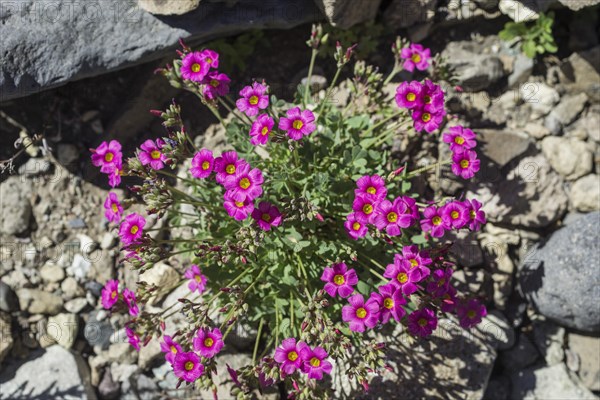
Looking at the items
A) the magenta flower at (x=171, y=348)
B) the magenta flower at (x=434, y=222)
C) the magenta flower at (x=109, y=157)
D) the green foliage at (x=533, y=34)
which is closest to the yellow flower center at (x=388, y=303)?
the magenta flower at (x=434, y=222)

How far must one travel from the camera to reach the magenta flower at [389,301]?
4.24 m

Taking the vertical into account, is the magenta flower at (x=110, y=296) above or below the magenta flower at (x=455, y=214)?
below

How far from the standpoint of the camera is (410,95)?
15.2ft

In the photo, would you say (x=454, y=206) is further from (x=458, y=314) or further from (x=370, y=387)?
(x=370, y=387)

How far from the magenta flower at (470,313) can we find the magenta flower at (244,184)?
204 cm

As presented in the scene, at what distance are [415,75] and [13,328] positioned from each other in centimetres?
467

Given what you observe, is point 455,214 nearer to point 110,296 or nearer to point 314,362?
point 314,362

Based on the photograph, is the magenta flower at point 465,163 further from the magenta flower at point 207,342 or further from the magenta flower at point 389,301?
the magenta flower at point 207,342

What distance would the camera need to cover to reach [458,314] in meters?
5.00

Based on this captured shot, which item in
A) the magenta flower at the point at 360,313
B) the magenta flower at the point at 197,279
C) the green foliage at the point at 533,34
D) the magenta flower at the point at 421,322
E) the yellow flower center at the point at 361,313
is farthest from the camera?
the green foliage at the point at 533,34

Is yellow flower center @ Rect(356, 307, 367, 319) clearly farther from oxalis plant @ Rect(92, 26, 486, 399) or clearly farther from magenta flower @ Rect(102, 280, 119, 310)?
magenta flower @ Rect(102, 280, 119, 310)

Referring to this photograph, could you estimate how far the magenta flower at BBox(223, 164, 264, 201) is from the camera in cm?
416

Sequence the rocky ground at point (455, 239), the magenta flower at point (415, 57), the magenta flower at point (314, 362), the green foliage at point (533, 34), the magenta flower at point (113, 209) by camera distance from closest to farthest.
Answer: the magenta flower at point (314, 362), the magenta flower at point (113, 209), the magenta flower at point (415, 57), the rocky ground at point (455, 239), the green foliage at point (533, 34)

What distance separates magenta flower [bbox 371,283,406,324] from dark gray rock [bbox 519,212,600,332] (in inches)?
76.2
